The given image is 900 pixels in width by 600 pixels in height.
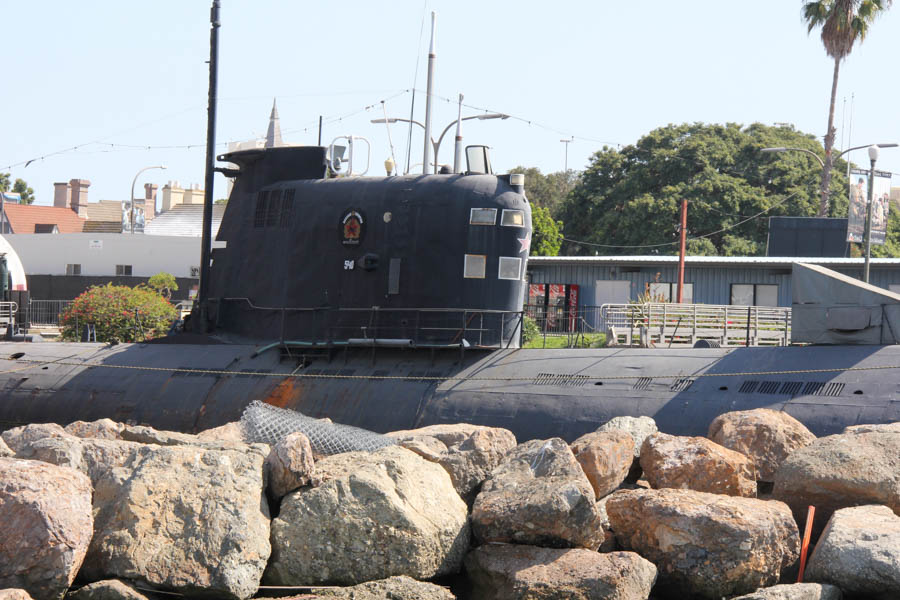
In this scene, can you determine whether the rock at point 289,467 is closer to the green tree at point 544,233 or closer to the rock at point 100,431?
the rock at point 100,431

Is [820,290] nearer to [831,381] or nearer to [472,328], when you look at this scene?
[831,381]

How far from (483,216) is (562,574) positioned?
317 inches

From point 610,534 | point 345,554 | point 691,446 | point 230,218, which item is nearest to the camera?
point 345,554

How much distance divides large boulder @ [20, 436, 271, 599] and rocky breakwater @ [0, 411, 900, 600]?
0.6 inches

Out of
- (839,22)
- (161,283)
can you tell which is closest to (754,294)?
(839,22)

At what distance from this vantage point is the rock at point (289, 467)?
31.1ft

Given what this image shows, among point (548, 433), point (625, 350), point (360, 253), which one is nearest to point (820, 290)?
point (625, 350)

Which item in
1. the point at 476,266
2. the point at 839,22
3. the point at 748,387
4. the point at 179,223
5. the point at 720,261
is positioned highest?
the point at 839,22

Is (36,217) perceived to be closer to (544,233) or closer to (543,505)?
(544,233)

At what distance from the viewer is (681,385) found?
Answer: 13.8 metres

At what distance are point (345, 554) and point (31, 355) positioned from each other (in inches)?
486

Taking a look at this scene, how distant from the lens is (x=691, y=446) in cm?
1033

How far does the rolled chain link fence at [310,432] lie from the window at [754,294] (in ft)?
99.5

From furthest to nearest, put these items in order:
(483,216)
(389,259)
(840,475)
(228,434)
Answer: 1. (389,259)
2. (483,216)
3. (228,434)
4. (840,475)
